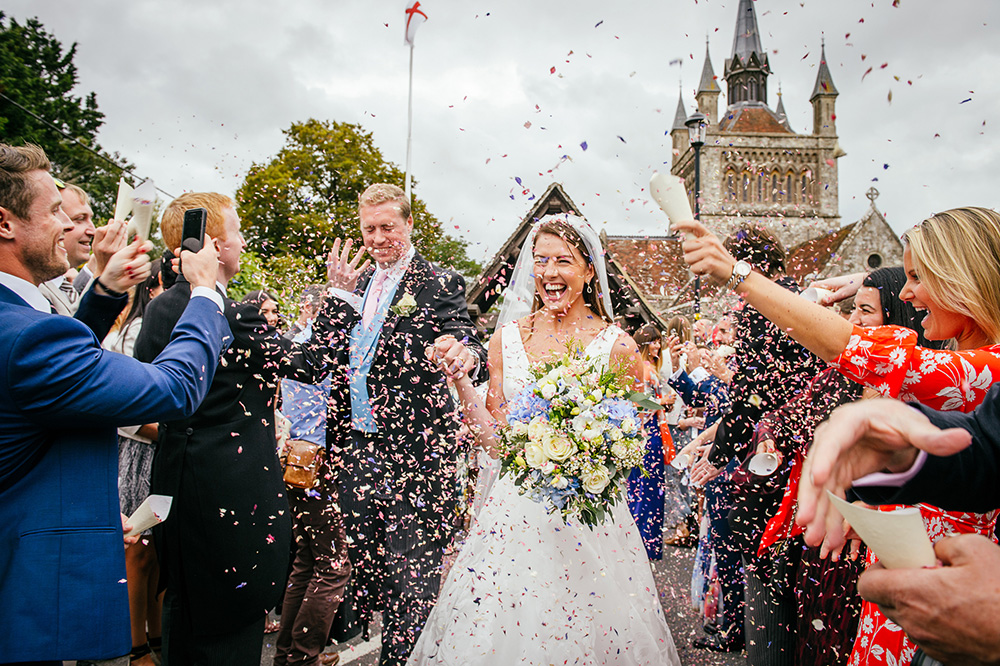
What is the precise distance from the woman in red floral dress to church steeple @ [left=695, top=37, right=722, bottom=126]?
59.3m

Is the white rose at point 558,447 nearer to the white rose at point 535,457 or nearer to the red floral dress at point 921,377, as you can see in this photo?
the white rose at point 535,457

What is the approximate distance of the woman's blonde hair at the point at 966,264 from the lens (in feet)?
6.12

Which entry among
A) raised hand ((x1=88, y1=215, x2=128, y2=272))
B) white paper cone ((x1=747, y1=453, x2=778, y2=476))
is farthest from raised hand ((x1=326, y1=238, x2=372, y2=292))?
white paper cone ((x1=747, y1=453, x2=778, y2=476))

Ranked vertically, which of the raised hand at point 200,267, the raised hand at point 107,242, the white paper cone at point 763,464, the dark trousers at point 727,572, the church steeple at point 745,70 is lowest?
the dark trousers at point 727,572

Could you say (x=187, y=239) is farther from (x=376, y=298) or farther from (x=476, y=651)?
(x=476, y=651)

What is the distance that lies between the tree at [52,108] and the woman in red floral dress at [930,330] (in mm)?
25884

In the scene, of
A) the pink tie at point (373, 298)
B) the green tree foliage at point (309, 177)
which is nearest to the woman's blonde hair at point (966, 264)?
the pink tie at point (373, 298)

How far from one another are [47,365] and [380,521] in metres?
2.23

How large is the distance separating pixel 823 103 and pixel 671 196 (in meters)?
60.8

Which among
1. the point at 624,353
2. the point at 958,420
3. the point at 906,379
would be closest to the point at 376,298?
the point at 624,353

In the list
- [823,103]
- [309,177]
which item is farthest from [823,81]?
[309,177]

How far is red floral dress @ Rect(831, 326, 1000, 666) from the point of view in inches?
68.5

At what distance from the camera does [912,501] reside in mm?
1234

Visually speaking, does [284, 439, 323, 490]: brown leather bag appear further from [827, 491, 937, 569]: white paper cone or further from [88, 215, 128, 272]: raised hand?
[827, 491, 937, 569]: white paper cone
